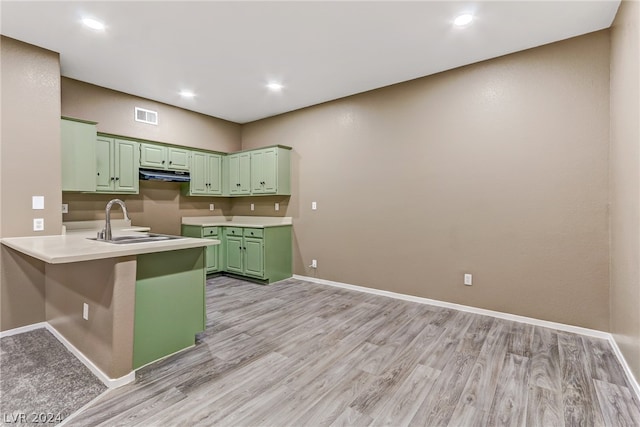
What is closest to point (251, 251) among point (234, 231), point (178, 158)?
point (234, 231)

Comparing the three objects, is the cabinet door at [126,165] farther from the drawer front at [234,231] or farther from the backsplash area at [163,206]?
the drawer front at [234,231]

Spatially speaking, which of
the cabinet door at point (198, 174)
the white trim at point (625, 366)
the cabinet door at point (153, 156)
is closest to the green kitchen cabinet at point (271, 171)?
the cabinet door at point (198, 174)

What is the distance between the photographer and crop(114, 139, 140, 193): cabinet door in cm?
412

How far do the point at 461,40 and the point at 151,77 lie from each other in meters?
3.60

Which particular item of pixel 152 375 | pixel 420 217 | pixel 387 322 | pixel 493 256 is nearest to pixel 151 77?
pixel 152 375

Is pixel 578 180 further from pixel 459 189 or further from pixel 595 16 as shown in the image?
pixel 595 16

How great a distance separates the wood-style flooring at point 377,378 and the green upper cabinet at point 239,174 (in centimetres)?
261

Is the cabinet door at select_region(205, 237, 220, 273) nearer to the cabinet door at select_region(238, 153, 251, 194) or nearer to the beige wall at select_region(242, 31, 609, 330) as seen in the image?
the cabinet door at select_region(238, 153, 251, 194)

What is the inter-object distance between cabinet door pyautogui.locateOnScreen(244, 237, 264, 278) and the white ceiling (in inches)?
89.9

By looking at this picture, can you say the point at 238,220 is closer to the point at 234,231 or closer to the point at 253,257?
the point at 234,231

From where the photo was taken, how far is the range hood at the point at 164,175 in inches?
173

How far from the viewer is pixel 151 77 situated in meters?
3.80

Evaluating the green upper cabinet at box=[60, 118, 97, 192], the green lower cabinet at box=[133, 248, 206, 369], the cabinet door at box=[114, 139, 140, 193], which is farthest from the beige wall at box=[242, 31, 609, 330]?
the green upper cabinet at box=[60, 118, 97, 192]

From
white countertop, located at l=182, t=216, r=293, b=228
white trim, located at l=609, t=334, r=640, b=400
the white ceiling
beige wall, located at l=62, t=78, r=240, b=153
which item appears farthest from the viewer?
white countertop, located at l=182, t=216, r=293, b=228
